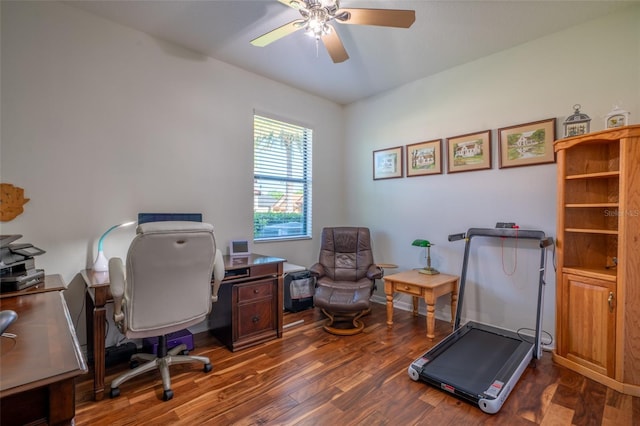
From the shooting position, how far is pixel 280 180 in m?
3.86

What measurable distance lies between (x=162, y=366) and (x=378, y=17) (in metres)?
2.86

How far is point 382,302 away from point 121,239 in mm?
3152

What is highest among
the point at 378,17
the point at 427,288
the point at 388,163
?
the point at 378,17

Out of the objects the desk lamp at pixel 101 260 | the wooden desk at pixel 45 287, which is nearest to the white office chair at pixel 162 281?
the wooden desk at pixel 45 287

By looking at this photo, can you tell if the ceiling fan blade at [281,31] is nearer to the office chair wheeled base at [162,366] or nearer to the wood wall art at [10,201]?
the wood wall art at [10,201]

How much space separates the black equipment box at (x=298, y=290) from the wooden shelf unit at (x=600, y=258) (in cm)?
247

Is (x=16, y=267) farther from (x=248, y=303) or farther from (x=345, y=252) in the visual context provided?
(x=345, y=252)

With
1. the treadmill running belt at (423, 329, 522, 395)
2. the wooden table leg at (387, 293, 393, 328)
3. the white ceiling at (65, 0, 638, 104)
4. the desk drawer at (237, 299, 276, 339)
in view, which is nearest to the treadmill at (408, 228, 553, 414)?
the treadmill running belt at (423, 329, 522, 395)

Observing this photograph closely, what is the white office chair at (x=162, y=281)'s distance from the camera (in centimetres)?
185

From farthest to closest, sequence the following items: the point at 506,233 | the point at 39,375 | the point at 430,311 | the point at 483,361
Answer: the point at 430,311 → the point at 506,233 → the point at 483,361 → the point at 39,375

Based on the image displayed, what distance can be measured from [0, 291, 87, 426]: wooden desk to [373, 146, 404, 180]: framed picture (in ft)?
11.7

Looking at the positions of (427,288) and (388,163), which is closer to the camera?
(427,288)

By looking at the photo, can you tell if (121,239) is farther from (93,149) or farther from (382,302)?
(382,302)

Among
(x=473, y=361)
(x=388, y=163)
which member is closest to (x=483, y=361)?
(x=473, y=361)
